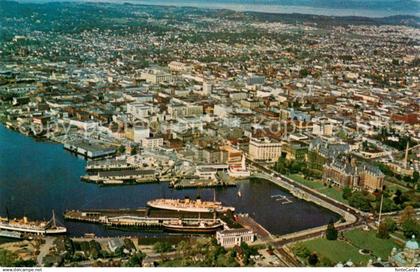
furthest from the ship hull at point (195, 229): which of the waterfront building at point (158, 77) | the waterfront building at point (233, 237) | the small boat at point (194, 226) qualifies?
the waterfront building at point (158, 77)

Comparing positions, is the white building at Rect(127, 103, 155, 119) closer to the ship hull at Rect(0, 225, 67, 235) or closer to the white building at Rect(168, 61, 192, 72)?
the white building at Rect(168, 61, 192, 72)

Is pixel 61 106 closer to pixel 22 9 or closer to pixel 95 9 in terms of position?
pixel 95 9

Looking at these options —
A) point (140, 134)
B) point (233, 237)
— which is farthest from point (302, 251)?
point (140, 134)

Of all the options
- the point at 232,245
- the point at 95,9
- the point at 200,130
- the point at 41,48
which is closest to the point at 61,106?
the point at 95,9

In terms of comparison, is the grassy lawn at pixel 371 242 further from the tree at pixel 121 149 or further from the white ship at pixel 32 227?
the tree at pixel 121 149

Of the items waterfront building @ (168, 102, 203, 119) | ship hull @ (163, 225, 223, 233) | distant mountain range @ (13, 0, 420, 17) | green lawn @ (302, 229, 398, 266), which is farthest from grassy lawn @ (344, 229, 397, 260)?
distant mountain range @ (13, 0, 420, 17)

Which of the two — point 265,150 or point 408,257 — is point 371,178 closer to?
point 265,150
